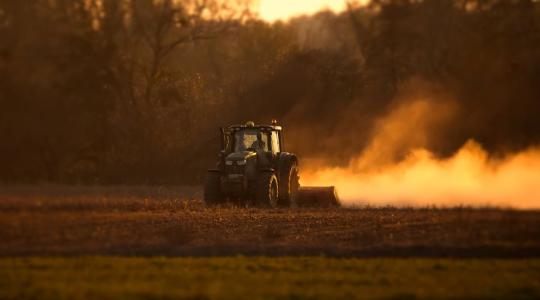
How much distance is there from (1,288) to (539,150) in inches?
1422

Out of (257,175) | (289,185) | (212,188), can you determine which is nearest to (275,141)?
(289,185)

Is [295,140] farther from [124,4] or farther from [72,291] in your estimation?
[72,291]

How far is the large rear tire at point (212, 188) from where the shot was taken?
30.8 metres

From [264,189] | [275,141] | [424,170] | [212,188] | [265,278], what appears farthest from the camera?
[424,170]

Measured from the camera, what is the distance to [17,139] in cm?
4447

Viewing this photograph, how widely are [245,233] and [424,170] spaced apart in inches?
865

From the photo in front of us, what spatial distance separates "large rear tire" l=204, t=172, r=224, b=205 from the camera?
3078cm

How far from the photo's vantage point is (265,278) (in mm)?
16469

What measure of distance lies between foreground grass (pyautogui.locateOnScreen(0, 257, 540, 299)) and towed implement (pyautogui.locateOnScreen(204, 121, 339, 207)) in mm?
11518

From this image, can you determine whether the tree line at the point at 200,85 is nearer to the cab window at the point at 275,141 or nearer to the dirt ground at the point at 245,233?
the cab window at the point at 275,141

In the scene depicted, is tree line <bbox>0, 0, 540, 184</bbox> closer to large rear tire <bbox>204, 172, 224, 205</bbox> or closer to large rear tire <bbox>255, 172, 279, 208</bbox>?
large rear tire <bbox>204, 172, 224, 205</bbox>

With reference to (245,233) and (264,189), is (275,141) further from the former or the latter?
(245,233)

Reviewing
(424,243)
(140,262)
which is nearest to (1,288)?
(140,262)

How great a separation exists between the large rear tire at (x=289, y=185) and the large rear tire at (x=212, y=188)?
7.42 ft
